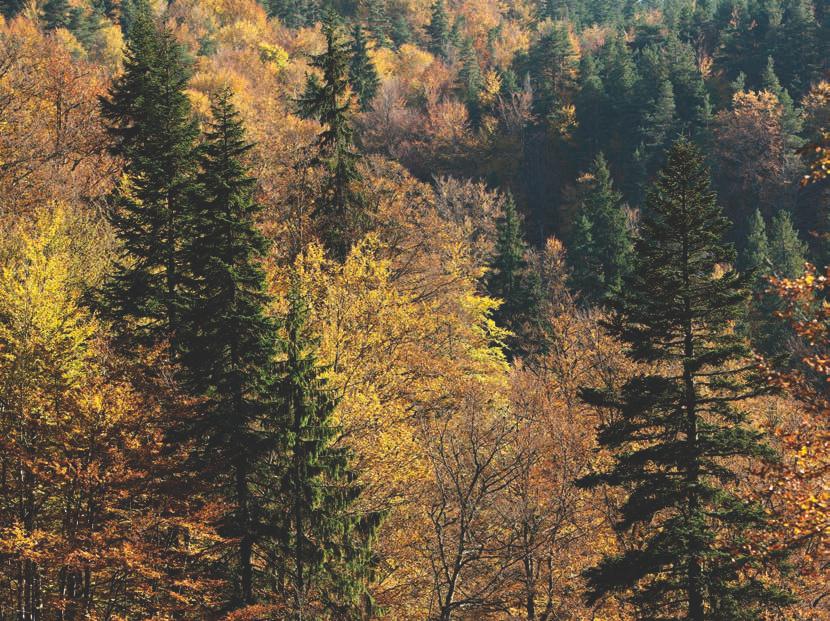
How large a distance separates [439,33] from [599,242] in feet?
205

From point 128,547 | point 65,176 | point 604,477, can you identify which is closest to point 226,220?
point 128,547

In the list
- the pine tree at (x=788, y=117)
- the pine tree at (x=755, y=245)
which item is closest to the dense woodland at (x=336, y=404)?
the pine tree at (x=755, y=245)

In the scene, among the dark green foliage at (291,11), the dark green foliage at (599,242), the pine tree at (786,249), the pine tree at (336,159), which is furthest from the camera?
the dark green foliage at (291,11)

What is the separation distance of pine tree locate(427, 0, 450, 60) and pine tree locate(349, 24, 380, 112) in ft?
75.0

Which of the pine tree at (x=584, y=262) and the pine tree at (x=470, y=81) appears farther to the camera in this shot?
the pine tree at (x=470, y=81)

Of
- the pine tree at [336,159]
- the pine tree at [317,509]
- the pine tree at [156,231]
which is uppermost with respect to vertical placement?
the pine tree at [336,159]

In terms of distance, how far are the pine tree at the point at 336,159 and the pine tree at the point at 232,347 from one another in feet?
36.4

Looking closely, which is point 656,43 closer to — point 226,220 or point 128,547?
point 226,220

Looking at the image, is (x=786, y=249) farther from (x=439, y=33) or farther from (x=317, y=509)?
(x=439, y=33)

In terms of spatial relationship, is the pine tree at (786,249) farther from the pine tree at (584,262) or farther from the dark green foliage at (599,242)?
the pine tree at (584,262)

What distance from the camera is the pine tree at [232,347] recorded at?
67.1 feet

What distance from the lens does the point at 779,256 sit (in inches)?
2361

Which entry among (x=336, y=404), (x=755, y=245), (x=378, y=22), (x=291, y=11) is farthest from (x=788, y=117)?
(x=291, y=11)

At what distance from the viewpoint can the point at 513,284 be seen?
61.2 metres
